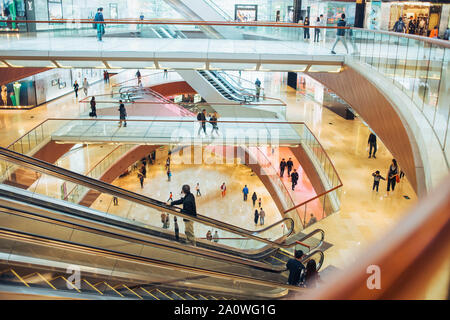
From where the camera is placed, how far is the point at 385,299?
52 centimetres

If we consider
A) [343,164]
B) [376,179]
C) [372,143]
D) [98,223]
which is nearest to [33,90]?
[343,164]

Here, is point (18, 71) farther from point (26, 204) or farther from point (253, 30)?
point (26, 204)

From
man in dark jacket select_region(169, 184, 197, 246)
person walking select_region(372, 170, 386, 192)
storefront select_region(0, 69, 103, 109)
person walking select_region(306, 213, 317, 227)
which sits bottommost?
person walking select_region(306, 213, 317, 227)

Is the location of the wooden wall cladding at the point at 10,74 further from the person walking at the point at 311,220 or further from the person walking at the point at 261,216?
the person walking at the point at 311,220

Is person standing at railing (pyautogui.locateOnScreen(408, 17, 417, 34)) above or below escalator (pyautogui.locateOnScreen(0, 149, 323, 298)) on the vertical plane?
above

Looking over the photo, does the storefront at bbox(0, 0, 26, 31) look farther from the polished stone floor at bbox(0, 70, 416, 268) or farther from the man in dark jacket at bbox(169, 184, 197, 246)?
the man in dark jacket at bbox(169, 184, 197, 246)

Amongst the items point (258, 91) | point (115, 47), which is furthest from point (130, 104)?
point (258, 91)

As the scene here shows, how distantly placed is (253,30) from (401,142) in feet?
28.3

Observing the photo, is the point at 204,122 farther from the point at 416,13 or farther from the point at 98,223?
the point at 416,13

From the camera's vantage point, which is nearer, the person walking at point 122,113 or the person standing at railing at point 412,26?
the person walking at point 122,113

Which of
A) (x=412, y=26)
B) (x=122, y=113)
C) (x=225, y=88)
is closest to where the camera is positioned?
(x=122, y=113)

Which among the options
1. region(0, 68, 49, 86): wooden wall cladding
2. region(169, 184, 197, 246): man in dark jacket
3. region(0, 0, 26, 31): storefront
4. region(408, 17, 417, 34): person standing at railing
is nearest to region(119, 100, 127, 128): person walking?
region(0, 68, 49, 86): wooden wall cladding

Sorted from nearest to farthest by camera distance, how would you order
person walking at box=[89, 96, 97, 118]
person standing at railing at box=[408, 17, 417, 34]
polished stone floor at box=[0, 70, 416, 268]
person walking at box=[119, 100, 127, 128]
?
polished stone floor at box=[0, 70, 416, 268] < person walking at box=[119, 100, 127, 128] < person walking at box=[89, 96, 97, 118] < person standing at railing at box=[408, 17, 417, 34]

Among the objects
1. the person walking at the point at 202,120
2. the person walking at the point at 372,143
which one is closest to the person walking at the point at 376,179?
the person walking at the point at 372,143
